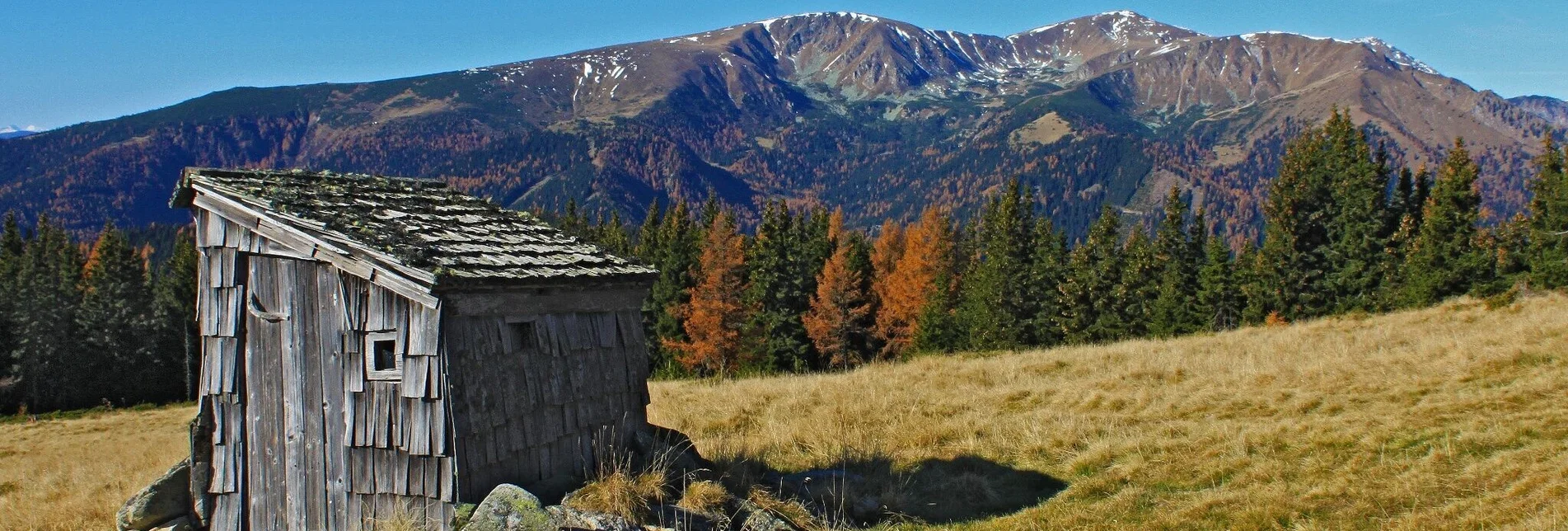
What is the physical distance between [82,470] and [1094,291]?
4586 centimetres

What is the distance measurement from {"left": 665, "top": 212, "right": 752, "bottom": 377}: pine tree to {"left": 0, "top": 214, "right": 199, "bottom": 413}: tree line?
3360 cm

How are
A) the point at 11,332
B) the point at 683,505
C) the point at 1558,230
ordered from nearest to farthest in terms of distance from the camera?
the point at 683,505 < the point at 1558,230 < the point at 11,332

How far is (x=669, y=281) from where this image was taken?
57375mm

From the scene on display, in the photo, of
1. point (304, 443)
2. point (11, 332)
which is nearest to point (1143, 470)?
point (304, 443)

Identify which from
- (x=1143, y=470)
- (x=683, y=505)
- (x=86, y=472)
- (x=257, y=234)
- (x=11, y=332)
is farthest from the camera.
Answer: (x=11, y=332)

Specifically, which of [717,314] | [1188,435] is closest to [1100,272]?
[717,314]

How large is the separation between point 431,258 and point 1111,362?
15891 millimetres

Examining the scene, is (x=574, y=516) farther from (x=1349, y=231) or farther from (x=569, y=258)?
(x=1349, y=231)

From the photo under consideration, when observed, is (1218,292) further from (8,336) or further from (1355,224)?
(8,336)

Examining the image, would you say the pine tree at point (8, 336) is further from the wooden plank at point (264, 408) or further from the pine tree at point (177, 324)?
the wooden plank at point (264, 408)

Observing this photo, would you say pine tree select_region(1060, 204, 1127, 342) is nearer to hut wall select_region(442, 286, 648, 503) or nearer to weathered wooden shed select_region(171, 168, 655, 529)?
hut wall select_region(442, 286, 648, 503)

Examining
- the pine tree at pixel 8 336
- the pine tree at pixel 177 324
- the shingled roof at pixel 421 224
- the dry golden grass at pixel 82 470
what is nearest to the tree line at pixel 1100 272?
the dry golden grass at pixel 82 470

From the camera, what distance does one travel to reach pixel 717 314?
52.9 metres

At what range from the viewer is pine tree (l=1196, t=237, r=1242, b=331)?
48.7 metres
